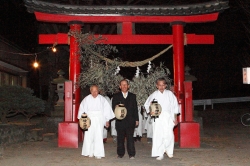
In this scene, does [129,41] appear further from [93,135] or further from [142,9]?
[93,135]

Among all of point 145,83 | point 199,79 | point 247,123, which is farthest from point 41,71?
point 145,83

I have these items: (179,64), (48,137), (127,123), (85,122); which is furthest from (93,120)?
(48,137)

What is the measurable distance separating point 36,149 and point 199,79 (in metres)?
19.5

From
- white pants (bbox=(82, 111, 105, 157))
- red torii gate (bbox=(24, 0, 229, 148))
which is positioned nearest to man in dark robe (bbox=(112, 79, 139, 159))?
white pants (bbox=(82, 111, 105, 157))

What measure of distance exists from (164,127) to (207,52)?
18.8m

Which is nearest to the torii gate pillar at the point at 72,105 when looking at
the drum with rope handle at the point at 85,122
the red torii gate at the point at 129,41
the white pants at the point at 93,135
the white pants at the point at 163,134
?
the red torii gate at the point at 129,41

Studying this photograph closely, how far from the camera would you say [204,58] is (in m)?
26.4

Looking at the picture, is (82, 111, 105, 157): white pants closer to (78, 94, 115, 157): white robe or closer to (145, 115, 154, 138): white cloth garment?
(78, 94, 115, 157): white robe

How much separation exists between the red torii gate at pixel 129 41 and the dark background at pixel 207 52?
9.27 meters

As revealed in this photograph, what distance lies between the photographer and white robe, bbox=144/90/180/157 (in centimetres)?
847

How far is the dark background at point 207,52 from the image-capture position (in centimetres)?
2267

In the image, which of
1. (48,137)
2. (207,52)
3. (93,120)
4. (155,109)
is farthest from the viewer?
(207,52)

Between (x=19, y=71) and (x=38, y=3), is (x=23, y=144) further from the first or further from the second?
(x=19, y=71)

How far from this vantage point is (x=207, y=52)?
86.3 ft
